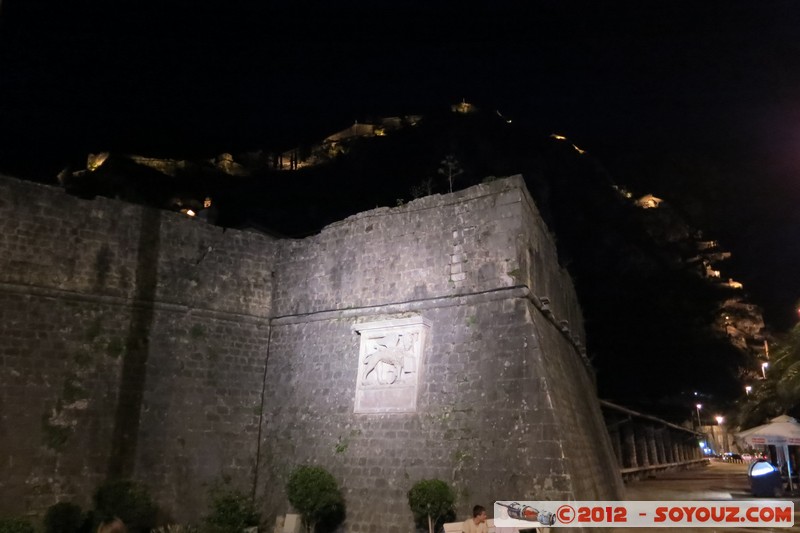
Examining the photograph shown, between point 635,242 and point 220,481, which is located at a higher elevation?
point 635,242

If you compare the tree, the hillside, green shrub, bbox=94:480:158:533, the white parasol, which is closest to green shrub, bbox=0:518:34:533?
green shrub, bbox=94:480:158:533

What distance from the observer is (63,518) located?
9.59 meters

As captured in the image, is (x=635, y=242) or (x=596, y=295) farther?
(x=635, y=242)

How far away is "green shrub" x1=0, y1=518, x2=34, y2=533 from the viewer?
8.31 metres

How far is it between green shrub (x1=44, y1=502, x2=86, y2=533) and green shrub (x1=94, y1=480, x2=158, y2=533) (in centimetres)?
32

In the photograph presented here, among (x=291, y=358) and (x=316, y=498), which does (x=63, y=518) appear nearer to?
(x=316, y=498)

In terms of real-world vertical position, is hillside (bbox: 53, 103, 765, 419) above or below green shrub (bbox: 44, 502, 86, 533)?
above

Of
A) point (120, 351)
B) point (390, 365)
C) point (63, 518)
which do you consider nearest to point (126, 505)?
point (63, 518)

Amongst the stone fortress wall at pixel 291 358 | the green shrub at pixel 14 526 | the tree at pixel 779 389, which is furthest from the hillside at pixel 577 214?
the green shrub at pixel 14 526

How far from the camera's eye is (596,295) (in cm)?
3628

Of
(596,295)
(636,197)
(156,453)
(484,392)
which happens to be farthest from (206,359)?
(636,197)

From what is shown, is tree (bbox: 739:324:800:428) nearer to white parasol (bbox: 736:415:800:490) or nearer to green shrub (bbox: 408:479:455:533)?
white parasol (bbox: 736:415:800:490)

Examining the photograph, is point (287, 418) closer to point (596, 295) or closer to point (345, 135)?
point (596, 295)

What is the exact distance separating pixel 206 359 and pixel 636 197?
55.8m
